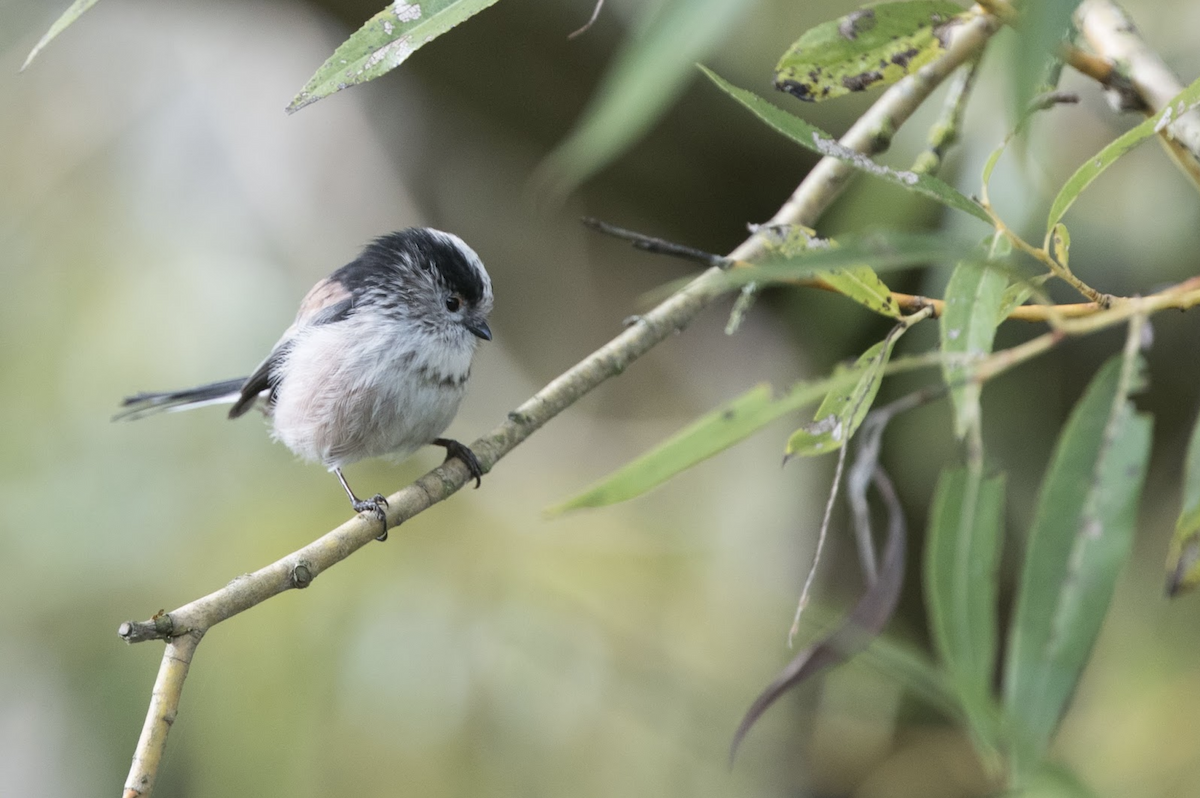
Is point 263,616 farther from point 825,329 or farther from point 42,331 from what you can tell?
point 825,329

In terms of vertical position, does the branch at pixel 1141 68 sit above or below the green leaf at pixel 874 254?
below

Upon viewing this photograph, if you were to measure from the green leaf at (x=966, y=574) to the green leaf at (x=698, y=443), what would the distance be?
0.25 metres

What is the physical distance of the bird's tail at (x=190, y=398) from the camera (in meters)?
2.88

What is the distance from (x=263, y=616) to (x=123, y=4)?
280cm

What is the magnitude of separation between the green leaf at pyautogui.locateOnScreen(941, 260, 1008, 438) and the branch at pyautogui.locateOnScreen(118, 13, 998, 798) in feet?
0.91

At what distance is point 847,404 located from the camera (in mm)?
1160

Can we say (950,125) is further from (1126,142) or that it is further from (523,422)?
(523,422)

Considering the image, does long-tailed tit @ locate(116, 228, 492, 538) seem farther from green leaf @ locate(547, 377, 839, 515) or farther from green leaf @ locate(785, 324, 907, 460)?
green leaf @ locate(785, 324, 907, 460)

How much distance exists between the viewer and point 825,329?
262 cm

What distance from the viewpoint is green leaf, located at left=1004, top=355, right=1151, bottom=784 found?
1.06 m

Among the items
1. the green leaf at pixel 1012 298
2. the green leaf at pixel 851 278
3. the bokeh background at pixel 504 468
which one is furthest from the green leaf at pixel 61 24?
the bokeh background at pixel 504 468

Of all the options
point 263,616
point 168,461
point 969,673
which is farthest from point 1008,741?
point 168,461

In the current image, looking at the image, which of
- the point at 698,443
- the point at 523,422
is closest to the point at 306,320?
the point at 523,422

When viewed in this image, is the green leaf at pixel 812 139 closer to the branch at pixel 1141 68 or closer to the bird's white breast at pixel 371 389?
the branch at pixel 1141 68
